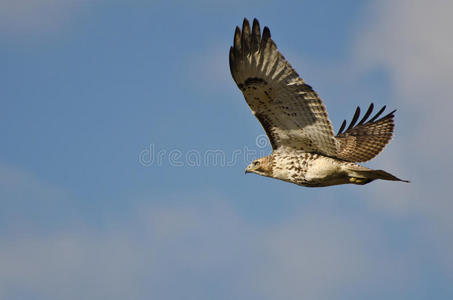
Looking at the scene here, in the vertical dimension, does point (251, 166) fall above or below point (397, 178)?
above

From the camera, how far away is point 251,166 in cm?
1166

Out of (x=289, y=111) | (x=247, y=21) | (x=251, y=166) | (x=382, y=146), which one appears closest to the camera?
(x=247, y=21)

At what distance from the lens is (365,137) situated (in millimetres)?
13086

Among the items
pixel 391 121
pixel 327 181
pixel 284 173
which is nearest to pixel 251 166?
pixel 284 173

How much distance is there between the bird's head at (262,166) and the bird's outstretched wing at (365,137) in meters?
1.44

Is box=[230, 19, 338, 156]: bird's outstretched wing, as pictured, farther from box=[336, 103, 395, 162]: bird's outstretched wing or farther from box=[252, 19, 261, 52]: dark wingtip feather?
box=[336, 103, 395, 162]: bird's outstretched wing

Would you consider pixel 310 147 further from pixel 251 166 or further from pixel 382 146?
pixel 382 146

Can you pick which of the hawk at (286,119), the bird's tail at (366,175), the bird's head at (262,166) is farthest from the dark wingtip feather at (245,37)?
the bird's tail at (366,175)

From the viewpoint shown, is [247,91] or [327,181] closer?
[247,91]

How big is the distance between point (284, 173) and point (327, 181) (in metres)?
0.75

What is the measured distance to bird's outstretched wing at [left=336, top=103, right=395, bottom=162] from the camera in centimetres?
1242

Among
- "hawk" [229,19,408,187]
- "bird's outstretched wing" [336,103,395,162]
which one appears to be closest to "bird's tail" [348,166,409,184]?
"hawk" [229,19,408,187]

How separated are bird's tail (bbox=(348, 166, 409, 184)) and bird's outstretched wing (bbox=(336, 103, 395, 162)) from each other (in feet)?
3.87

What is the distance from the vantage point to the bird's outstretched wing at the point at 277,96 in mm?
9836
